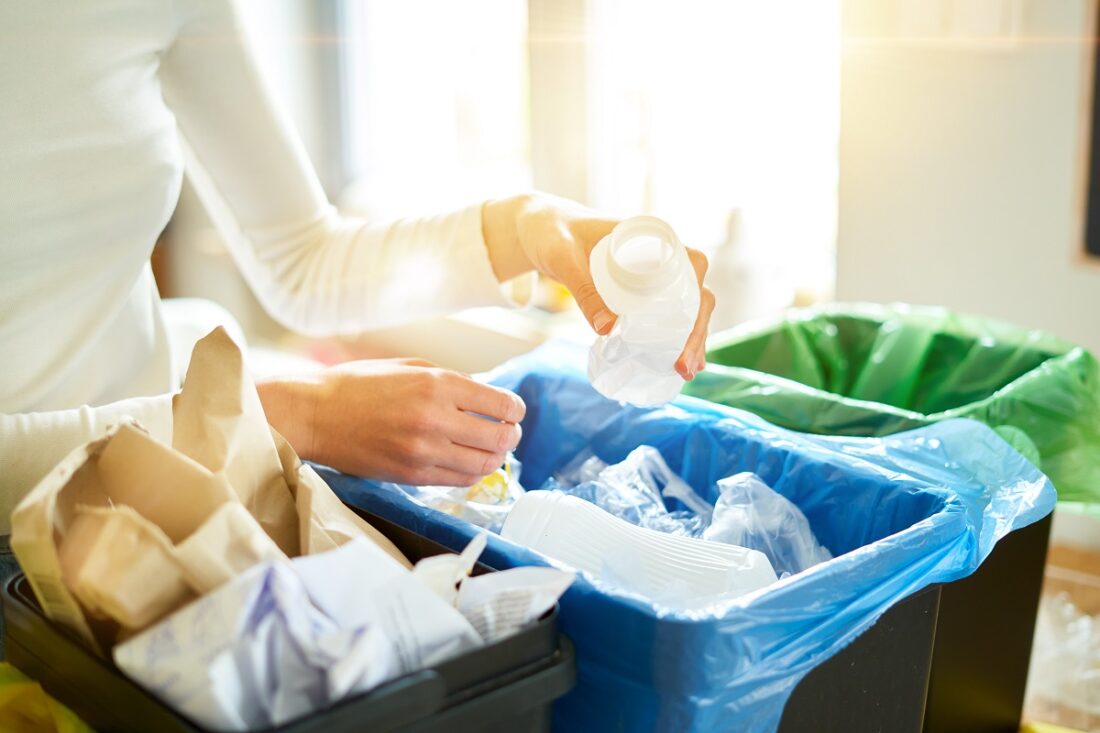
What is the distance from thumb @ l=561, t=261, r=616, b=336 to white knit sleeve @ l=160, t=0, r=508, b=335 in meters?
0.17

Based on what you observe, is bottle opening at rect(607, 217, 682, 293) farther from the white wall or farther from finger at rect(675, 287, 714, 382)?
the white wall

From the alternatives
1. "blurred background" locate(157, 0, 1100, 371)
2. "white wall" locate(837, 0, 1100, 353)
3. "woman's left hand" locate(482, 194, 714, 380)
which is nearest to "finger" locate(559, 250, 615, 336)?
"woman's left hand" locate(482, 194, 714, 380)

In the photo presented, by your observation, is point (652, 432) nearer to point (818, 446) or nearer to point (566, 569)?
point (818, 446)

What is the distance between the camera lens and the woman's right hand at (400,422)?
2.38 ft

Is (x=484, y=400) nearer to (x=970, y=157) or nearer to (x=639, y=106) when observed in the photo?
(x=970, y=157)

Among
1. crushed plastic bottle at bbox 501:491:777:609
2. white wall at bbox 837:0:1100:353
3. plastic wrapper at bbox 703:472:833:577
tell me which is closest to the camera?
crushed plastic bottle at bbox 501:491:777:609

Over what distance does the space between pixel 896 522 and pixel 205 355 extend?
46cm

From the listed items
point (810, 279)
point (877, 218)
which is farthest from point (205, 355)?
point (810, 279)

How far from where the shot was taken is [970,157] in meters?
1.33

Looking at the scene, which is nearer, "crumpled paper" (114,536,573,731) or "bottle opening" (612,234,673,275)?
"crumpled paper" (114,536,573,731)

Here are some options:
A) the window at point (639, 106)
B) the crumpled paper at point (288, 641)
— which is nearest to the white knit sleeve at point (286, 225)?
the crumpled paper at point (288, 641)

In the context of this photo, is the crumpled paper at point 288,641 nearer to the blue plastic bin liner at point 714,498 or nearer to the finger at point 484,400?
the blue plastic bin liner at point 714,498

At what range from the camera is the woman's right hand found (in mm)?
725

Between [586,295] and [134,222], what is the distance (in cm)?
37
